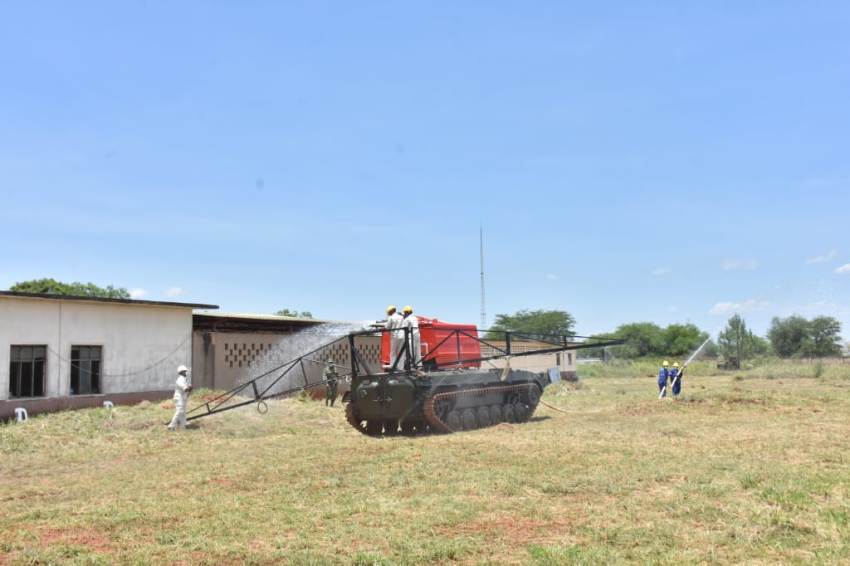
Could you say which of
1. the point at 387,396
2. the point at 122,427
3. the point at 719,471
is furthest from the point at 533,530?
the point at 122,427

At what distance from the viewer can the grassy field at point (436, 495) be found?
6008mm

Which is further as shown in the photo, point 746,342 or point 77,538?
point 746,342

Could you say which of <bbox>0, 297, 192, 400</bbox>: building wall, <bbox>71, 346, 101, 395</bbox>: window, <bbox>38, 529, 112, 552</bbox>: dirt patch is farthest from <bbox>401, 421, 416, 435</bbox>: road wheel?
<bbox>71, 346, 101, 395</bbox>: window

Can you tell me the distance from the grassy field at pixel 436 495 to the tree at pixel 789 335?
6337 cm

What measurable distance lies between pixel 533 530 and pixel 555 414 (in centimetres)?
1295

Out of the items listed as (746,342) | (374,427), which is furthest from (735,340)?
(374,427)

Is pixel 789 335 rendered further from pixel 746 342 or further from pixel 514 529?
pixel 514 529

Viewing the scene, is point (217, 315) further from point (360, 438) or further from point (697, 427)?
point (697, 427)

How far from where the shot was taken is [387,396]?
1395 centimetres

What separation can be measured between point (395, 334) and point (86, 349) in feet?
30.3

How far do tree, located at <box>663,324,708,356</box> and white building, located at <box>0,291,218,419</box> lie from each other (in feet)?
219

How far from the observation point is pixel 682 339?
81062mm

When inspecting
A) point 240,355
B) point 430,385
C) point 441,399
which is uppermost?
point 240,355

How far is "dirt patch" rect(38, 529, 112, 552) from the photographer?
637 cm
